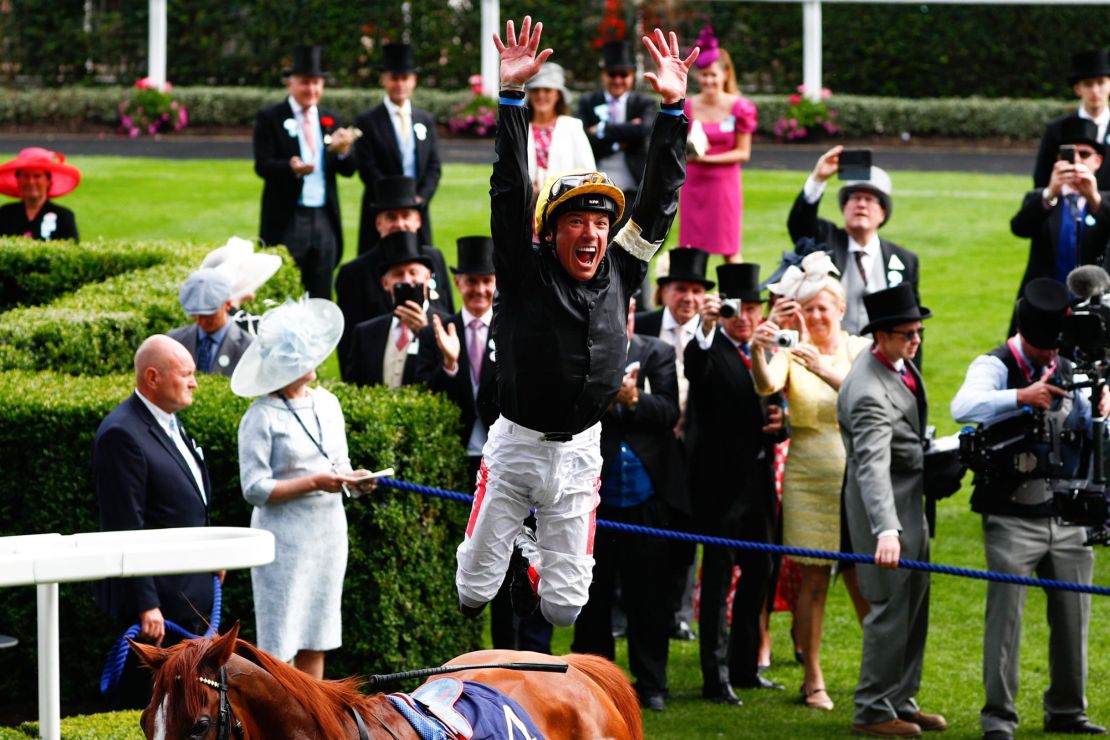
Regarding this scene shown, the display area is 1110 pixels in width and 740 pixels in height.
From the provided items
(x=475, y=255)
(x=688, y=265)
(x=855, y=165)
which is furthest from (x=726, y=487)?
(x=855, y=165)

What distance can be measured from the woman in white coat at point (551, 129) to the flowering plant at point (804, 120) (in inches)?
479

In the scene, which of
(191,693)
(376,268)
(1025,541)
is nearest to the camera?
(191,693)

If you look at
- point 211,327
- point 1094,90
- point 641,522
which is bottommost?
point 641,522

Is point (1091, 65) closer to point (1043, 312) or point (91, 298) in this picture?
point (1043, 312)

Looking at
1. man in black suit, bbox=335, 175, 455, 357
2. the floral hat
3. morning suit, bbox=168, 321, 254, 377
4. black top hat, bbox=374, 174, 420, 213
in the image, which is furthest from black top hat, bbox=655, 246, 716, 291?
the floral hat

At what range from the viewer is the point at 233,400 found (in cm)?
885

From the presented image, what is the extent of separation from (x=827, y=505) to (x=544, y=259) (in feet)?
12.6

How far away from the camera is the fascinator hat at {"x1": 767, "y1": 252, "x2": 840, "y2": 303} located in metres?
9.35

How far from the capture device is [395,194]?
1109cm

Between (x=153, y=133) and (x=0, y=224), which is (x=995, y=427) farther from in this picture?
(x=153, y=133)

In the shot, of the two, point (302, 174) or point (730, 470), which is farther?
point (302, 174)

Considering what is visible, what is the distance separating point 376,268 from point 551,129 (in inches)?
91.6

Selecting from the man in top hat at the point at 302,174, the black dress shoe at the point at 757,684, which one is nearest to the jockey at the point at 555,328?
the black dress shoe at the point at 757,684

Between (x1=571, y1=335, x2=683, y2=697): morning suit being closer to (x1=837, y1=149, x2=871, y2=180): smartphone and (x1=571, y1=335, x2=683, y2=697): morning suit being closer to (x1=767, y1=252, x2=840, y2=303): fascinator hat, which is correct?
(x1=767, y1=252, x2=840, y2=303): fascinator hat
